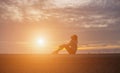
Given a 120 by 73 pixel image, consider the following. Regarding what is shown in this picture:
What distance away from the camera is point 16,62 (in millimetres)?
13211

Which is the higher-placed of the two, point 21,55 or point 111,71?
point 21,55

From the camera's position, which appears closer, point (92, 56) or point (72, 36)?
point (92, 56)

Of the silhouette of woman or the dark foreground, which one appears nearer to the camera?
the dark foreground

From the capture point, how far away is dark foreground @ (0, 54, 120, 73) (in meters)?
13.0

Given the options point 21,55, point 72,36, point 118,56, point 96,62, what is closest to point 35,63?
point 21,55

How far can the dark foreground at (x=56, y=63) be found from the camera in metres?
13.0

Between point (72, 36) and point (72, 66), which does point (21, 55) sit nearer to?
point (72, 66)

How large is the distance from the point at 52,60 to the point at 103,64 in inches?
82.7

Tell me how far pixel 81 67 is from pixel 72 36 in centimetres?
522

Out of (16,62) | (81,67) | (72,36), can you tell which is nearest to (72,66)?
(81,67)

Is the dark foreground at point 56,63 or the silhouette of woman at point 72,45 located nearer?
the dark foreground at point 56,63

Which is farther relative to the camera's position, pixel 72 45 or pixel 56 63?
pixel 72 45

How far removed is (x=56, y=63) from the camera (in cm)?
1316

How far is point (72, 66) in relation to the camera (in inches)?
523
